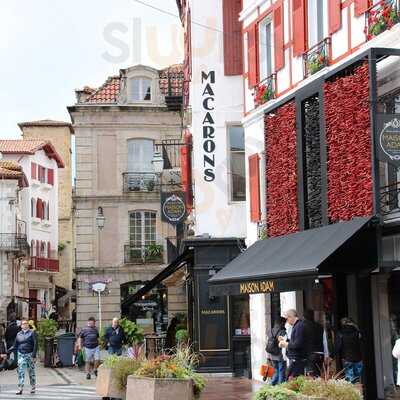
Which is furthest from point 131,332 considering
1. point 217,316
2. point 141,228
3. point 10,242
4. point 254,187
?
point 10,242

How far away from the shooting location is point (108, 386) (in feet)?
59.3

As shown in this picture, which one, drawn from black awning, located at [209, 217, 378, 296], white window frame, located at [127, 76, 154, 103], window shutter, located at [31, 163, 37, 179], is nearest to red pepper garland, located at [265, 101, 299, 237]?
black awning, located at [209, 217, 378, 296]

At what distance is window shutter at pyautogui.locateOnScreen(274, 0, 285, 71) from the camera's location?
21.6 meters

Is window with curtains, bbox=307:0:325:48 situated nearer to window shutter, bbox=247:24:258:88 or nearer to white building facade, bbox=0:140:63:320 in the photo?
window shutter, bbox=247:24:258:88

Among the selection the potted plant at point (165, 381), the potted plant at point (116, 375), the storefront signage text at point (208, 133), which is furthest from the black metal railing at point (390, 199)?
the storefront signage text at point (208, 133)

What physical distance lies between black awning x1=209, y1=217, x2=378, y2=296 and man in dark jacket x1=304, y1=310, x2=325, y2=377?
3.03ft

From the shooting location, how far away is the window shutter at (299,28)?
2017 cm

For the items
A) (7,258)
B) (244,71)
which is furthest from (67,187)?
(244,71)

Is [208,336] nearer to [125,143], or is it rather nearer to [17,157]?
[125,143]

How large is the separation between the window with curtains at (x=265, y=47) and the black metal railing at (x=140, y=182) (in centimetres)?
2361

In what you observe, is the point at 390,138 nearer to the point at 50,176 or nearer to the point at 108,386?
the point at 108,386

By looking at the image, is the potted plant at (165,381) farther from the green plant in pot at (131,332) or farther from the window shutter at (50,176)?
the window shutter at (50,176)

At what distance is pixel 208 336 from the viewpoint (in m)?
25.9

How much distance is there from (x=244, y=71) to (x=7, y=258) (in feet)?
132
